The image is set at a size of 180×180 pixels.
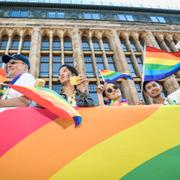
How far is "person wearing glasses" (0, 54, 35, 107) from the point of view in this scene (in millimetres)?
2261

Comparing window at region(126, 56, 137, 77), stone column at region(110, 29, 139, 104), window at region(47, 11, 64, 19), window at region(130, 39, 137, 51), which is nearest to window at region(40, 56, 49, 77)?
stone column at region(110, 29, 139, 104)

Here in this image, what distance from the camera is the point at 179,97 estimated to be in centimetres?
363

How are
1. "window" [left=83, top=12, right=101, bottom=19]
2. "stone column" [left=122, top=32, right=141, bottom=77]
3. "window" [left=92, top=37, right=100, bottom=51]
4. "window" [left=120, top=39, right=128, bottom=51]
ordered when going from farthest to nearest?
"window" [left=83, top=12, right=101, bottom=19] < "window" [left=120, top=39, right=128, bottom=51] < "window" [left=92, top=37, right=100, bottom=51] < "stone column" [left=122, top=32, right=141, bottom=77]

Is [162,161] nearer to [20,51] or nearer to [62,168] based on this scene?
[62,168]

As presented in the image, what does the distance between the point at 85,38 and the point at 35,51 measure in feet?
17.1

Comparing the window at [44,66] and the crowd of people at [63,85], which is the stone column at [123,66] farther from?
the crowd of people at [63,85]

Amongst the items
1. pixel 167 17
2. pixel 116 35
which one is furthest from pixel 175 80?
pixel 167 17

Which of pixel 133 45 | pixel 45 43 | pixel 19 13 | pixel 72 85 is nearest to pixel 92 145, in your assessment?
pixel 72 85

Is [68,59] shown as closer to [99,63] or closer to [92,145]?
[99,63]

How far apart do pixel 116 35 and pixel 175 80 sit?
6.50 m

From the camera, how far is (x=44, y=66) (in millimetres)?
17375

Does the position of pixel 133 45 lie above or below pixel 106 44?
below

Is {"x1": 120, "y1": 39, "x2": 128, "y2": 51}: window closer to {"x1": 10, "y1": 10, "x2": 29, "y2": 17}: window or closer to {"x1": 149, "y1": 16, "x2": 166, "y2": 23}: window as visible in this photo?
{"x1": 149, "y1": 16, "x2": 166, "y2": 23}: window

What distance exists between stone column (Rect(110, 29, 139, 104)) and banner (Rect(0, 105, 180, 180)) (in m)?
13.3
